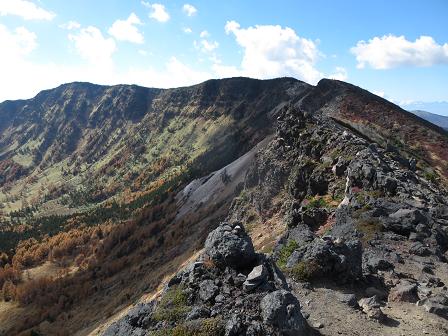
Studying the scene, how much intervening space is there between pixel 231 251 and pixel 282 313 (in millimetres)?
4718

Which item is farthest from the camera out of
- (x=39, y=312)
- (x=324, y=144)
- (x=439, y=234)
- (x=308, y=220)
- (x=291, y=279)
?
(x=39, y=312)

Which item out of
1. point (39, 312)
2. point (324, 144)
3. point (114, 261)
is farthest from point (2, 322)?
point (324, 144)

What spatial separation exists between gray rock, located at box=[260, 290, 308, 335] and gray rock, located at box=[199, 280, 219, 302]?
95.5 inches

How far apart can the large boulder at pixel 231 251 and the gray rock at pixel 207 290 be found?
1.46 metres

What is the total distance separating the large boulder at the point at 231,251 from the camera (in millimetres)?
19750

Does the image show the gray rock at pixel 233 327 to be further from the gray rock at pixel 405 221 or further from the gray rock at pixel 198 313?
the gray rock at pixel 405 221

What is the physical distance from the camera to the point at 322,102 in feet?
466

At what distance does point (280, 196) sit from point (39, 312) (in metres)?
99.3

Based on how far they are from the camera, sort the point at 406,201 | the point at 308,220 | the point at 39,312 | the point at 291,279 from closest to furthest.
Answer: the point at 291,279, the point at 406,201, the point at 308,220, the point at 39,312

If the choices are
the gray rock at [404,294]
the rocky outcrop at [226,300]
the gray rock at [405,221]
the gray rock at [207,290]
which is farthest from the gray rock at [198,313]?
the gray rock at [405,221]

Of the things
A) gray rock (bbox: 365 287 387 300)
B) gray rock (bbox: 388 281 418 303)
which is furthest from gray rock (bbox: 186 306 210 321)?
gray rock (bbox: 388 281 418 303)

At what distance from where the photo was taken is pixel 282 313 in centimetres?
1577

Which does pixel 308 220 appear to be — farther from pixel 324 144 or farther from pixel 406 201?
pixel 324 144

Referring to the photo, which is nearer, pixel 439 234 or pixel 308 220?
pixel 439 234
